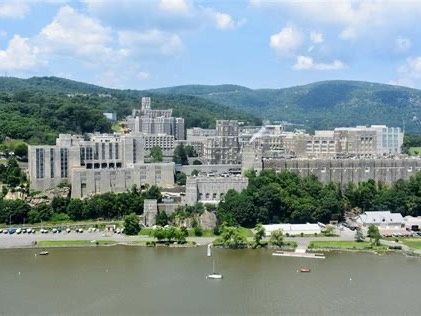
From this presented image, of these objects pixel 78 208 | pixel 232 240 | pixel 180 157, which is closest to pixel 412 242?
pixel 232 240

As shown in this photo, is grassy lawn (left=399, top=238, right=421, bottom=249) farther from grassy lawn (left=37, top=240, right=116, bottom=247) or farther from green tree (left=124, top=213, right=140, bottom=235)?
grassy lawn (left=37, top=240, right=116, bottom=247)

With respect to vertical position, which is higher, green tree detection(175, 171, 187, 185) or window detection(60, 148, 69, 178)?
window detection(60, 148, 69, 178)

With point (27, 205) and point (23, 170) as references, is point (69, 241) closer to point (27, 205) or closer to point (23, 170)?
point (27, 205)

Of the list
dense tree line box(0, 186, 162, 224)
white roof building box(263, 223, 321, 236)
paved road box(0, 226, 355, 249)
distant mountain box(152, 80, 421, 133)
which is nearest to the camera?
paved road box(0, 226, 355, 249)

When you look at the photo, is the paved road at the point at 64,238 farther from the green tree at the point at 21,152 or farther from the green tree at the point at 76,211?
the green tree at the point at 21,152

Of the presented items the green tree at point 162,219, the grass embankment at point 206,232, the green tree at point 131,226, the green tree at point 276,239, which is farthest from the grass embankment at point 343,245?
the green tree at point 131,226

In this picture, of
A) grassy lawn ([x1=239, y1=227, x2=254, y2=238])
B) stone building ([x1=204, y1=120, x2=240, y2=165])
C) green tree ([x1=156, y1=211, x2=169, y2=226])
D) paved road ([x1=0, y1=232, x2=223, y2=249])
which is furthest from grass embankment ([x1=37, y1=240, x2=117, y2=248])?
stone building ([x1=204, y1=120, x2=240, y2=165])
